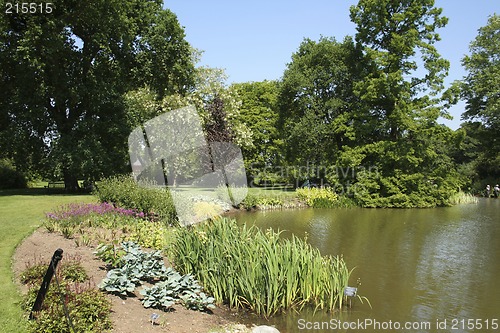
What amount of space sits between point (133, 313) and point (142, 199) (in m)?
7.47

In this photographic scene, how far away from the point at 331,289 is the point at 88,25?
17.5m

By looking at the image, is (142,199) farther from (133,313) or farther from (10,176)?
(10,176)

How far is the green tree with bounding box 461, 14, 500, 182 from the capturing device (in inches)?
1212

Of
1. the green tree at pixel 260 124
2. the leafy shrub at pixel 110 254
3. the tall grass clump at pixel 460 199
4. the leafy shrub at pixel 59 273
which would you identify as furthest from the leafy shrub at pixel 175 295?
the green tree at pixel 260 124

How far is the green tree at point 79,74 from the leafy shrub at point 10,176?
4.06 m

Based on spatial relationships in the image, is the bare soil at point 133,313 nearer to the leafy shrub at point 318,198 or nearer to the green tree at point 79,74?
the green tree at point 79,74

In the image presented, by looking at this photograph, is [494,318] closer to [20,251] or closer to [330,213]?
[20,251]

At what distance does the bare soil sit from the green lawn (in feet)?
→ 0.51

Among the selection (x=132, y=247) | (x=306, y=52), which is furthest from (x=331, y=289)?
(x=306, y=52)

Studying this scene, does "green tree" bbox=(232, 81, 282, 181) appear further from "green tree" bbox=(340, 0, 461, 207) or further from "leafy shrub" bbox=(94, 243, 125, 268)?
"leafy shrub" bbox=(94, 243, 125, 268)

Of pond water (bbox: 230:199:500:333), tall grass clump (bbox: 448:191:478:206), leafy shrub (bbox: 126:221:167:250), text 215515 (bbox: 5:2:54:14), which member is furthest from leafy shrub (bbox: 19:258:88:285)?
tall grass clump (bbox: 448:191:478:206)

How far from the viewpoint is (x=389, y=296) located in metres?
7.46

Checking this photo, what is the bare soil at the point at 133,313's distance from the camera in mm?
5180

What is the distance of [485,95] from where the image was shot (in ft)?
106
